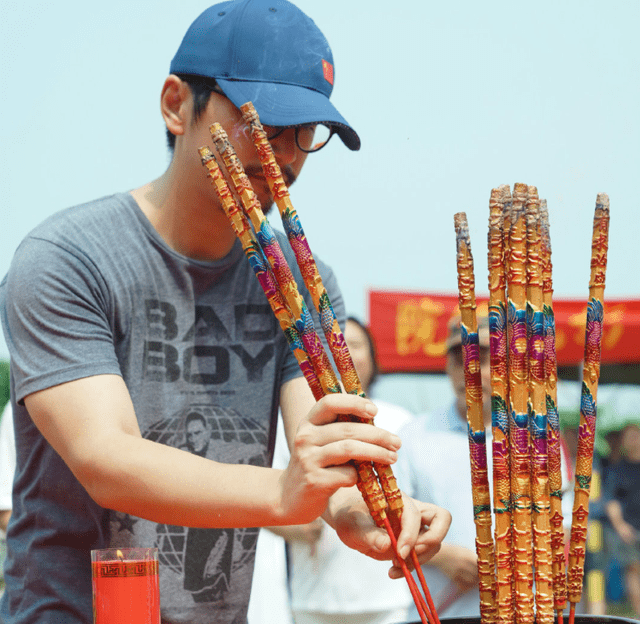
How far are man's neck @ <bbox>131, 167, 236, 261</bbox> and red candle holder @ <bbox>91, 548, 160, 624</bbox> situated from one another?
23.7 inches

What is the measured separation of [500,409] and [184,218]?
660 mm

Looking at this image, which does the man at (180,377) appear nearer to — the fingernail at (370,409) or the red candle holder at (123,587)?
the fingernail at (370,409)

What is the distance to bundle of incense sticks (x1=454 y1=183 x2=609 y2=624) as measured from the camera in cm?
101

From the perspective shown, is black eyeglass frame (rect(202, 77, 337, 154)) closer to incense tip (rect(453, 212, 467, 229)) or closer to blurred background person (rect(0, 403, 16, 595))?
incense tip (rect(453, 212, 467, 229))

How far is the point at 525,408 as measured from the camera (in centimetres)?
101

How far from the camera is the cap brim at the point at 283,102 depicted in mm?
1191

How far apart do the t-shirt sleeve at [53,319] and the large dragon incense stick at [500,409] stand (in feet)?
1.73

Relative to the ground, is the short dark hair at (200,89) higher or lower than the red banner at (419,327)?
lower

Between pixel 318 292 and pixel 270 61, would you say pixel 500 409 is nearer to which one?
pixel 318 292

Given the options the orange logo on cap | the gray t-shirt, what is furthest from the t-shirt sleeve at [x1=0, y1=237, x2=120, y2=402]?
the orange logo on cap

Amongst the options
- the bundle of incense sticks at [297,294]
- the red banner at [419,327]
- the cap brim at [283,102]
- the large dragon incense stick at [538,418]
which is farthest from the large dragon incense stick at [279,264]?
the red banner at [419,327]

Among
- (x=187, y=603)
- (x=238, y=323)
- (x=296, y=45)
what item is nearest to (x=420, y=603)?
(x=187, y=603)

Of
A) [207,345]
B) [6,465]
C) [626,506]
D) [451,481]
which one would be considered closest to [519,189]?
[207,345]

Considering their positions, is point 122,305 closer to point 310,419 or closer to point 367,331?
point 310,419
